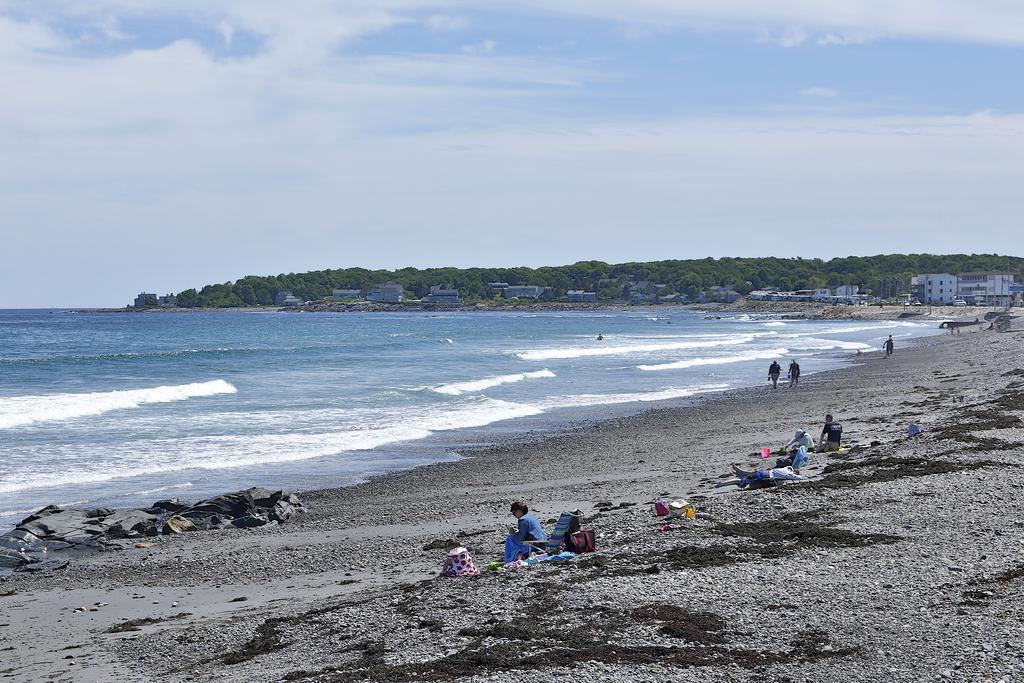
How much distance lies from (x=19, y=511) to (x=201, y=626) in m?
8.12

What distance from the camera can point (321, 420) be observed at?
2902 centimetres

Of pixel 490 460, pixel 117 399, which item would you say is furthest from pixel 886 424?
pixel 117 399

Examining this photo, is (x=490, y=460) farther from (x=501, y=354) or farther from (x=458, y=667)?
(x=501, y=354)

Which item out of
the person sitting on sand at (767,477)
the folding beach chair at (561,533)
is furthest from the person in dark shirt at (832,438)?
the folding beach chair at (561,533)

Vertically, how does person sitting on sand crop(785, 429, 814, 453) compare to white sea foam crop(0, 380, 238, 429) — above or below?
above

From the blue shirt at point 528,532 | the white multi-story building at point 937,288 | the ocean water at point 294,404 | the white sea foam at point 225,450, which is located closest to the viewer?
the blue shirt at point 528,532

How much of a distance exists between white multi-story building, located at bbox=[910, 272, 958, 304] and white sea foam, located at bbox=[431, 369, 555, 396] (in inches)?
5426

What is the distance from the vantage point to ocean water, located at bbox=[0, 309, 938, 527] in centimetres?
2095

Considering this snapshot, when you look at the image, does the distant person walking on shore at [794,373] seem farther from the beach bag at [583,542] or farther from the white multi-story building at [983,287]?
the white multi-story building at [983,287]

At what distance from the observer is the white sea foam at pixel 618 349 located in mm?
59594

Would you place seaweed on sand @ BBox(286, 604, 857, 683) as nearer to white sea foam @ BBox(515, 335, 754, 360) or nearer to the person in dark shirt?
the person in dark shirt

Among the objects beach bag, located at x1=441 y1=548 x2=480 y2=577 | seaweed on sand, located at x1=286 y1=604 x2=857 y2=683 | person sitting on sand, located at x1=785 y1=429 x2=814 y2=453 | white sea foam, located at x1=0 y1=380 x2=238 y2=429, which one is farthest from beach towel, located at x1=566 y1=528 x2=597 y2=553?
white sea foam, located at x1=0 y1=380 x2=238 y2=429

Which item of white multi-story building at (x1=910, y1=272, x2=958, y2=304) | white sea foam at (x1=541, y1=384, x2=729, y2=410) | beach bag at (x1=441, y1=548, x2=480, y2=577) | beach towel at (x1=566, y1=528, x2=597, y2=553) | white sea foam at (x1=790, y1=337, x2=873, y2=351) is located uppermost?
white multi-story building at (x1=910, y1=272, x2=958, y2=304)

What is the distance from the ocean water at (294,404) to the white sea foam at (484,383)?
107 mm
